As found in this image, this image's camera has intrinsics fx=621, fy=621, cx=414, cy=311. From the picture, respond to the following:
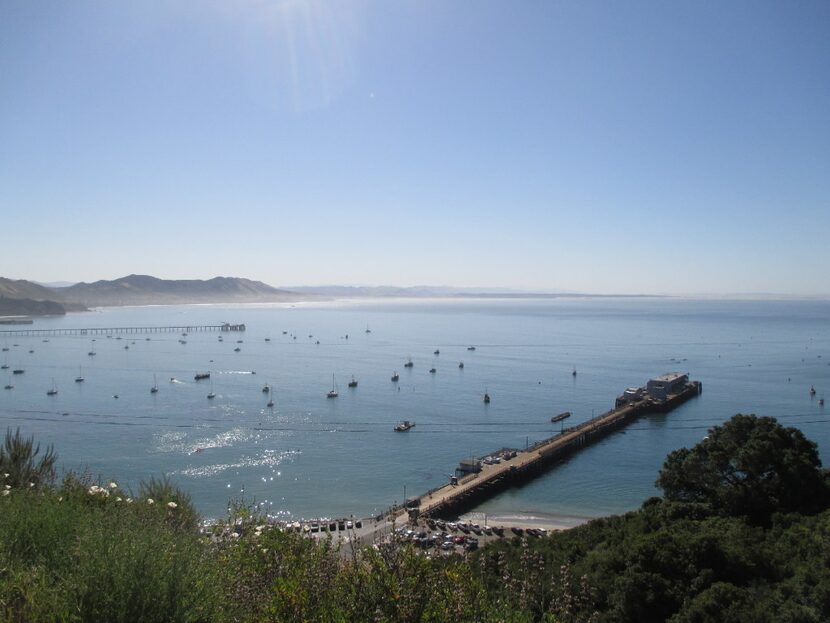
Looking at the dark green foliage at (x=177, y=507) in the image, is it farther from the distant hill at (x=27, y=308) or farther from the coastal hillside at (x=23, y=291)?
the coastal hillside at (x=23, y=291)

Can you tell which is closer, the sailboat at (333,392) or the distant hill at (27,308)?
the sailboat at (333,392)

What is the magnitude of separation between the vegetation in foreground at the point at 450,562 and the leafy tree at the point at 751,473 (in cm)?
3

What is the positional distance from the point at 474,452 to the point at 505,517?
6.63m

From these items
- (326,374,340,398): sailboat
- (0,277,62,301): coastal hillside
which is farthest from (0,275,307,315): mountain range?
(326,374,340,398): sailboat

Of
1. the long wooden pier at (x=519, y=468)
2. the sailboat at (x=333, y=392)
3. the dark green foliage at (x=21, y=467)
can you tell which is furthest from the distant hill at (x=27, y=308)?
the dark green foliage at (x=21, y=467)

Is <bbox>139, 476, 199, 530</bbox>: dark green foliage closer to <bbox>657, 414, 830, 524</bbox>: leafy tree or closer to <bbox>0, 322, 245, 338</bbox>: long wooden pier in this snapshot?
<bbox>657, 414, 830, 524</bbox>: leafy tree

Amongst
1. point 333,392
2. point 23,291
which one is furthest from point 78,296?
point 333,392

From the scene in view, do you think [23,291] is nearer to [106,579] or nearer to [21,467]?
[21,467]

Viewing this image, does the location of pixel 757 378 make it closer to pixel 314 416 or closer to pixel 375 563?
pixel 314 416

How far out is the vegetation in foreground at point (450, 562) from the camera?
13.3 ft

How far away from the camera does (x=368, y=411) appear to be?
34812 mm

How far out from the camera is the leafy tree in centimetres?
1333

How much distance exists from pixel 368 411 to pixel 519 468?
42.3 ft

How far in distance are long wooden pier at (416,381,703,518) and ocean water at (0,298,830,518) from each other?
0.59 m
